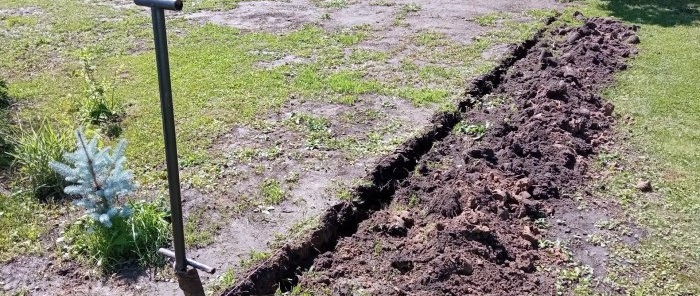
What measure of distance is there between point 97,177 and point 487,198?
9.18 ft

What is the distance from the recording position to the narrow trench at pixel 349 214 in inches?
156

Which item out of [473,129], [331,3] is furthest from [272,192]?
[331,3]

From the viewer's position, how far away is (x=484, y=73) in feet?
24.9

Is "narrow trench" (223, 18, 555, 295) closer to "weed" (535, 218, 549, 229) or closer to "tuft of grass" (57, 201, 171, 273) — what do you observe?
"tuft of grass" (57, 201, 171, 273)

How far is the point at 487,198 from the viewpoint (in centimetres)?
463

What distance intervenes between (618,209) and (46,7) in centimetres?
1089

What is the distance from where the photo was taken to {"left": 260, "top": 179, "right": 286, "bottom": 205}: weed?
484cm

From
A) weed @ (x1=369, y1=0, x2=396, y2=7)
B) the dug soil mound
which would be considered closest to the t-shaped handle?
the dug soil mound

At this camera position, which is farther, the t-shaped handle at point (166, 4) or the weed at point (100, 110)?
the weed at point (100, 110)

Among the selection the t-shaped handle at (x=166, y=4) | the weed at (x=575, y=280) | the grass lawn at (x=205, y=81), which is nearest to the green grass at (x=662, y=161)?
the weed at (x=575, y=280)

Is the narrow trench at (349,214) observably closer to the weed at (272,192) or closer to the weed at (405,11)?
the weed at (272,192)

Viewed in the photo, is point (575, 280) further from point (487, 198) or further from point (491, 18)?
point (491, 18)

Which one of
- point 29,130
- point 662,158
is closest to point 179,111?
point 29,130

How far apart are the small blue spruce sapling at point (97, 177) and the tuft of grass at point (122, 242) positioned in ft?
0.45
